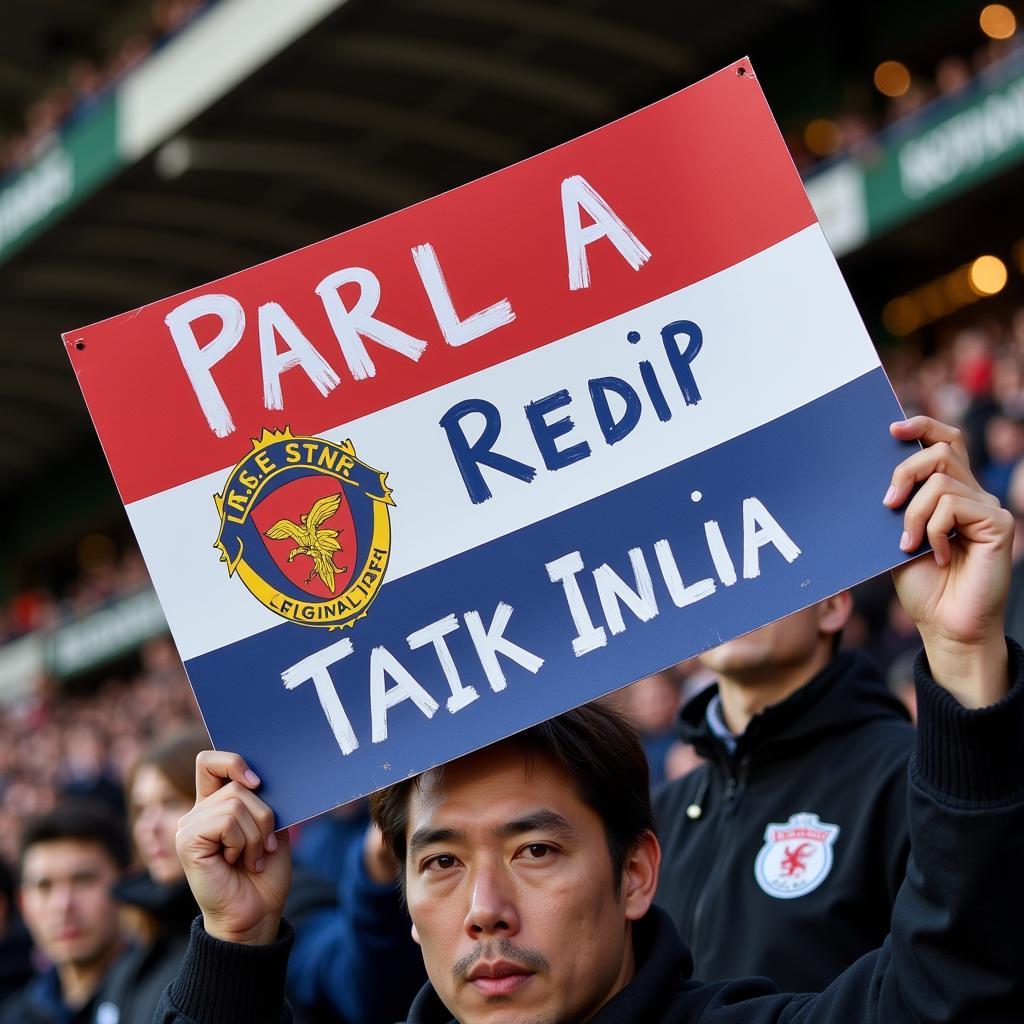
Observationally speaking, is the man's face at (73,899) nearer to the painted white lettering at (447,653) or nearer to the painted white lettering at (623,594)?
the painted white lettering at (447,653)

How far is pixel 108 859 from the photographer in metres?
4.18

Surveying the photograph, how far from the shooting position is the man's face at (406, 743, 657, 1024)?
1.73 meters

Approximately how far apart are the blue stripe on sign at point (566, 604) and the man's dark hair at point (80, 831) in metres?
2.51

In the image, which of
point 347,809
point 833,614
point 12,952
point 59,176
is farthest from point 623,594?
point 59,176

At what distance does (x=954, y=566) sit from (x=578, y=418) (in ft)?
1.58

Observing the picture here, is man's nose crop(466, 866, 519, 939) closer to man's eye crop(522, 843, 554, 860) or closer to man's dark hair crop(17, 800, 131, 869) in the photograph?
man's eye crop(522, 843, 554, 860)

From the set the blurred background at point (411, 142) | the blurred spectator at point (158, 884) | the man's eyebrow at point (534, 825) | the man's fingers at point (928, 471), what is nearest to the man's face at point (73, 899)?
the blurred spectator at point (158, 884)

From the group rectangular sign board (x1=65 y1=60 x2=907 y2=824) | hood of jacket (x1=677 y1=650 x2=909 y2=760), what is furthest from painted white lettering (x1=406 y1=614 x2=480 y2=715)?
hood of jacket (x1=677 y1=650 x2=909 y2=760)

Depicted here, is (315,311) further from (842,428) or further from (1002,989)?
(1002,989)

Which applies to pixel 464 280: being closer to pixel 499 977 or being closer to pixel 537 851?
pixel 537 851

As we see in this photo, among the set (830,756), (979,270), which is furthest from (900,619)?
(979,270)

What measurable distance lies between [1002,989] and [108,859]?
313 centimetres

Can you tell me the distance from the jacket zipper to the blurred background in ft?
20.1

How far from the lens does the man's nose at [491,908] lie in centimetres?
173
